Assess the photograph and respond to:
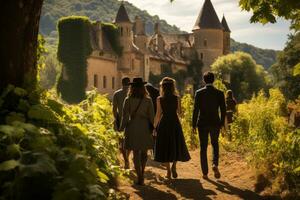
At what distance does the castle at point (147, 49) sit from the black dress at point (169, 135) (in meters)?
44.7

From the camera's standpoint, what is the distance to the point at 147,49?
70125 millimetres

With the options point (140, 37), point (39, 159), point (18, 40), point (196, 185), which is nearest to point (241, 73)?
point (140, 37)

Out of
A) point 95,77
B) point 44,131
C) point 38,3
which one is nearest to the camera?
point 44,131

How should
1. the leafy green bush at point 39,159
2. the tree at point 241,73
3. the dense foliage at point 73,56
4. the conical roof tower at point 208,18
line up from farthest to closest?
the conical roof tower at point 208,18
the tree at point 241,73
the dense foliage at point 73,56
the leafy green bush at point 39,159

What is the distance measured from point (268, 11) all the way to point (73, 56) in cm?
4488

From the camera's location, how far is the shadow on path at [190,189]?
7815 millimetres

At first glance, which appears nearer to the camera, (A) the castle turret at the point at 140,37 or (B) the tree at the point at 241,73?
(A) the castle turret at the point at 140,37

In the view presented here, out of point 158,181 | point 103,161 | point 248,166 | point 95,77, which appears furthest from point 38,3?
point 95,77

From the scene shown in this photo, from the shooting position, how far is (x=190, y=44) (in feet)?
283

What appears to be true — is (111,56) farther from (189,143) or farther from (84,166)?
(84,166)

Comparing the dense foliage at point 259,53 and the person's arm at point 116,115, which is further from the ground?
the dense foliage at point 259,53

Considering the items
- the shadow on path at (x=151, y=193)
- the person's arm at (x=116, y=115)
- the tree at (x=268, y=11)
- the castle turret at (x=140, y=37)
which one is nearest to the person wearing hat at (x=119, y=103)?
the person's arm at (x=116, y=115)

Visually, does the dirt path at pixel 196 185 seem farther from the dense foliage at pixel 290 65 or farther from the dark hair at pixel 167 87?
the dense foliage at pixel 290 65

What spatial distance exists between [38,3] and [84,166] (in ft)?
6.64
